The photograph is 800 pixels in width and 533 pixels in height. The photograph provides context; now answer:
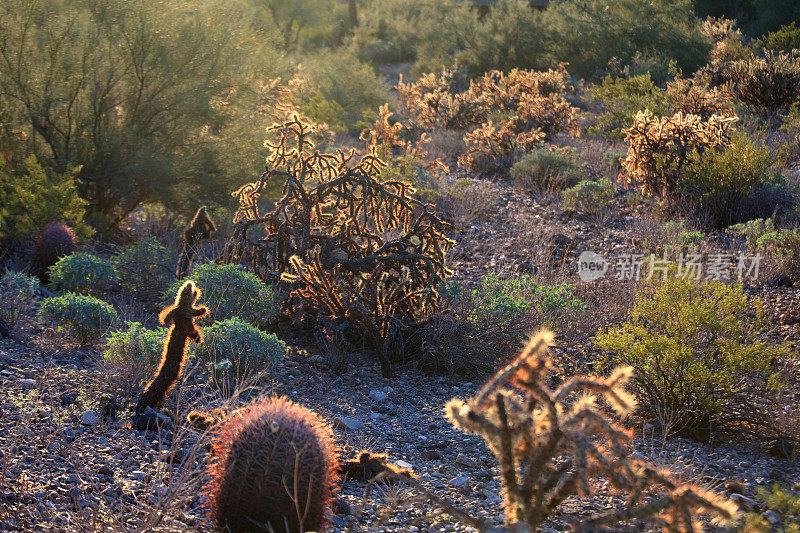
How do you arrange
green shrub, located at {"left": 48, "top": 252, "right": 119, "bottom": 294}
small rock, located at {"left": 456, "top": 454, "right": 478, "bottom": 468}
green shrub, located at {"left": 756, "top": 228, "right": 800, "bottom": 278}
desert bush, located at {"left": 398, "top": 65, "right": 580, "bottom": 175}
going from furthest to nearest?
desert bush, located at {"left": 398, "top": 65, "right": 580, "bottom": 175}
green shrub, located at {"left": 756, "top": 228, "right": 800, "bottom": 278}
green shrub, located at {"left": 48, "top": 252, "right": 119, "bottom": 294}
small rock, located at {"left": 456, "top": 454, "right": 478, "bottom": 468}

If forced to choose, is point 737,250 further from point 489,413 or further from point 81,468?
point 81,468

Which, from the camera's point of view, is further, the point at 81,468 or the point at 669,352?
the point at 669,352

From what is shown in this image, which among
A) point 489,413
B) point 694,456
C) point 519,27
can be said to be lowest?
point 694,456

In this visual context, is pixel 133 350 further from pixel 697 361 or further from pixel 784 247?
pixel 784 247

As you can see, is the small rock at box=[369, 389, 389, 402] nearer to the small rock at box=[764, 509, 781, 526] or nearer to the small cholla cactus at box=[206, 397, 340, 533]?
the small cholla cactus at box=[206, 397, 340, 533]

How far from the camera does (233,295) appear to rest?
16.2 ft

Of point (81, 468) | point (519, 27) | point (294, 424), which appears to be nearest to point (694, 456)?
point (294, 424)

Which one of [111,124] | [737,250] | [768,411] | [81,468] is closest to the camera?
[81,468]

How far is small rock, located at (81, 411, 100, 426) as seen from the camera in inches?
127

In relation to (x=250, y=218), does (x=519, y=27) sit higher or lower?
higher

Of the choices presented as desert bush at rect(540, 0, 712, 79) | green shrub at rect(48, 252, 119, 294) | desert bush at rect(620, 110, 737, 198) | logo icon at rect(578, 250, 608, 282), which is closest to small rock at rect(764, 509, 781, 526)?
logo icon at rect(578, 250, 608, 282)

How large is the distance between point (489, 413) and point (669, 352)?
209 centimetres

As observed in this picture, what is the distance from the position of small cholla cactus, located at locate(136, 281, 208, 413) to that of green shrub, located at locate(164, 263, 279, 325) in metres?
1.57

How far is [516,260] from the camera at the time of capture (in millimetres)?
6789
